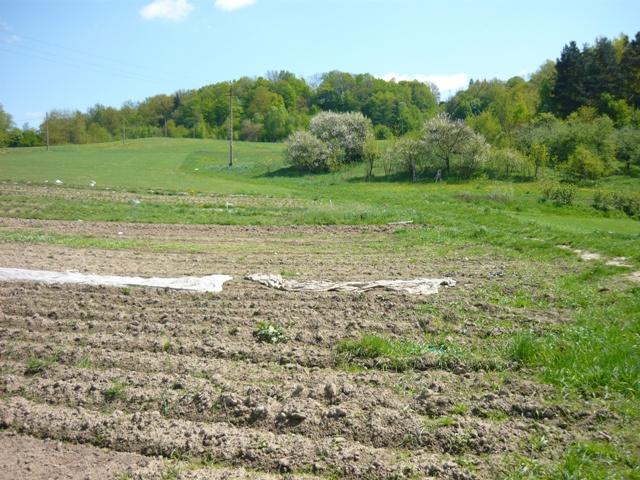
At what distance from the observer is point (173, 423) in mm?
5473

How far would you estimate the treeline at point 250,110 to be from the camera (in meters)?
114

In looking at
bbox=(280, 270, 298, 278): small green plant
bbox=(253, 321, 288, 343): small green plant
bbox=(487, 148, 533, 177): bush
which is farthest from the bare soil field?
bbox=(487, 148, 533, 177): bush

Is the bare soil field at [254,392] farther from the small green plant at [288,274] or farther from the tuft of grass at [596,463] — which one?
the small green plant at [288,274]

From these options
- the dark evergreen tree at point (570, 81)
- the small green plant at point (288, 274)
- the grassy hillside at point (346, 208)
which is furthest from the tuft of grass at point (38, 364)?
the dark evergreen tree at point (570, 81)

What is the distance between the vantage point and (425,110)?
123 meters

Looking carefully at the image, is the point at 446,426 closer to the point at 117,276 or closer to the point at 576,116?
the point at 117,276

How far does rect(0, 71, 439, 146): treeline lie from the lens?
114000mm

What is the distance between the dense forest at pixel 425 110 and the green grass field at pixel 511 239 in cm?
849

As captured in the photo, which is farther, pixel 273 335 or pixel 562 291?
pixel 562 291

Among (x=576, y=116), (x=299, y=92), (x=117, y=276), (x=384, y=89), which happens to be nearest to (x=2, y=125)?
(x=299, y=92)

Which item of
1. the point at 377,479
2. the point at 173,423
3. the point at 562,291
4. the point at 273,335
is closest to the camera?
the point at 377,479

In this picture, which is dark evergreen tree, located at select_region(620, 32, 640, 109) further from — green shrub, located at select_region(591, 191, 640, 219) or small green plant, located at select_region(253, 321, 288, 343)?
small green plant, located at select_region(253, 321, 288, 343)

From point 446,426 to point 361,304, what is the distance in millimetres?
4160

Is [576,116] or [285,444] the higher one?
[576,116]
